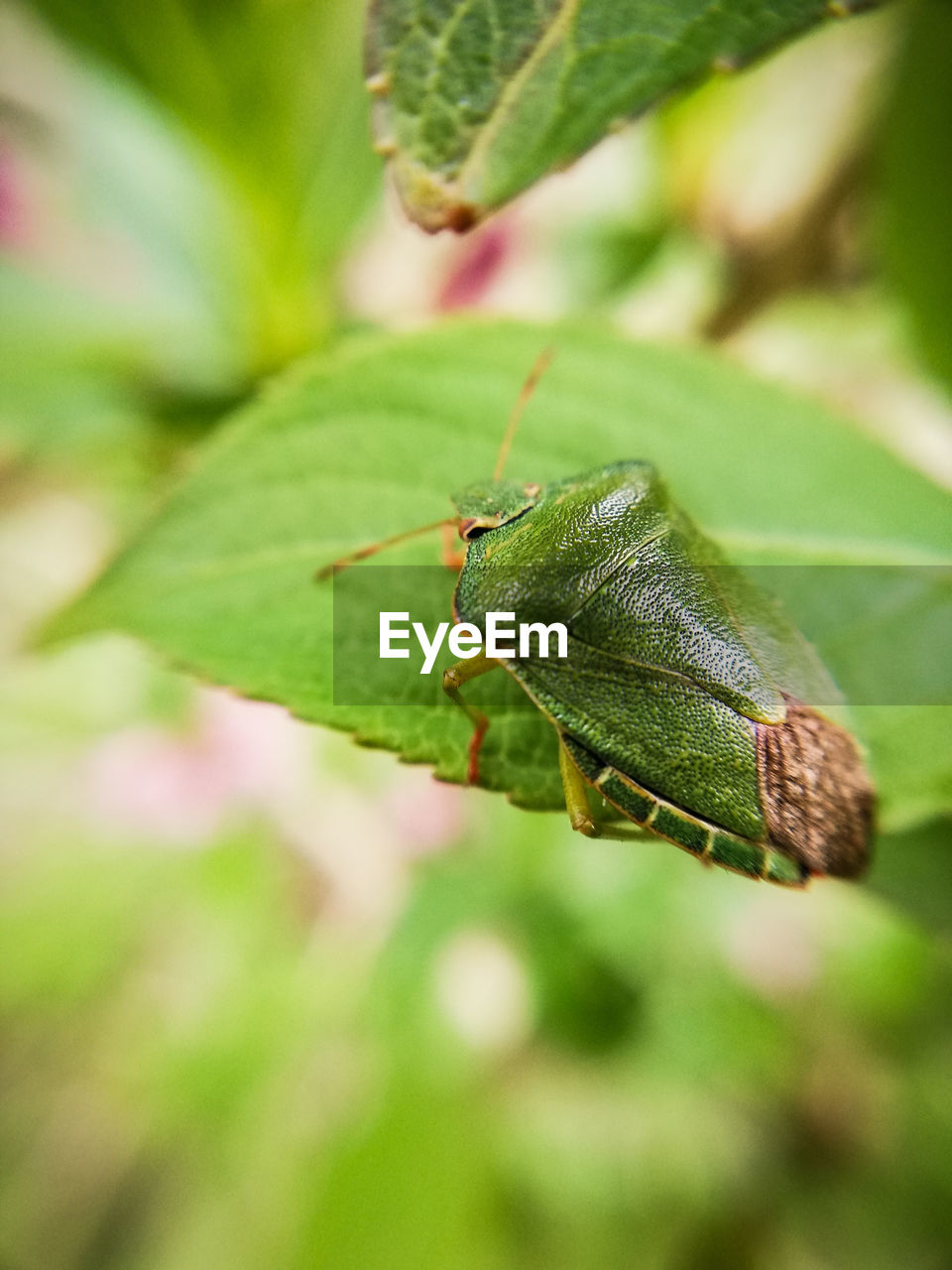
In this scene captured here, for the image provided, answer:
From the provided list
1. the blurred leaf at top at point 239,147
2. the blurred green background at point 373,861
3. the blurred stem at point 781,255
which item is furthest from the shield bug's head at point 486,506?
the blurred stem at point 781,255

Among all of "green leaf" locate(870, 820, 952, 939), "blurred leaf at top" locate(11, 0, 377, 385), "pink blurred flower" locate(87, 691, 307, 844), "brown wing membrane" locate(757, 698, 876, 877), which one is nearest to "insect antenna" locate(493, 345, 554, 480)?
"brown wing membrane" locate(757, 698, 876, 877)

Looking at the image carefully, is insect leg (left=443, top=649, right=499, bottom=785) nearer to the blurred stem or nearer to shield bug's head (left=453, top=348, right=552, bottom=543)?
shield bug's head (left=453, top=348, right=552, bottom=543)

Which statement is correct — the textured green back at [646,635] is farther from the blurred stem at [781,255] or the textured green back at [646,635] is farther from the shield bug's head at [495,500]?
the blurred stem at [781,255]

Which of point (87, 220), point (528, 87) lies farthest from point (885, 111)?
point (87, 220)

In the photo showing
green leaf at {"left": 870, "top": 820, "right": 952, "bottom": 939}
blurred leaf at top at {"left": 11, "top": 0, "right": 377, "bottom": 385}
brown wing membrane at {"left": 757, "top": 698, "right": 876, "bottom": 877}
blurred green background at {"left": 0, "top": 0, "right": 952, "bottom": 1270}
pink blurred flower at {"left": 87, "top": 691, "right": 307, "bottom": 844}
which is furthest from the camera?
pink blurred flower at {"left": 87, "top": 691, "right": 307, "bottom": 844}

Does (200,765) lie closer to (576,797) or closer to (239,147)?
(239,147)

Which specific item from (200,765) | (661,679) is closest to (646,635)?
(661,679)
